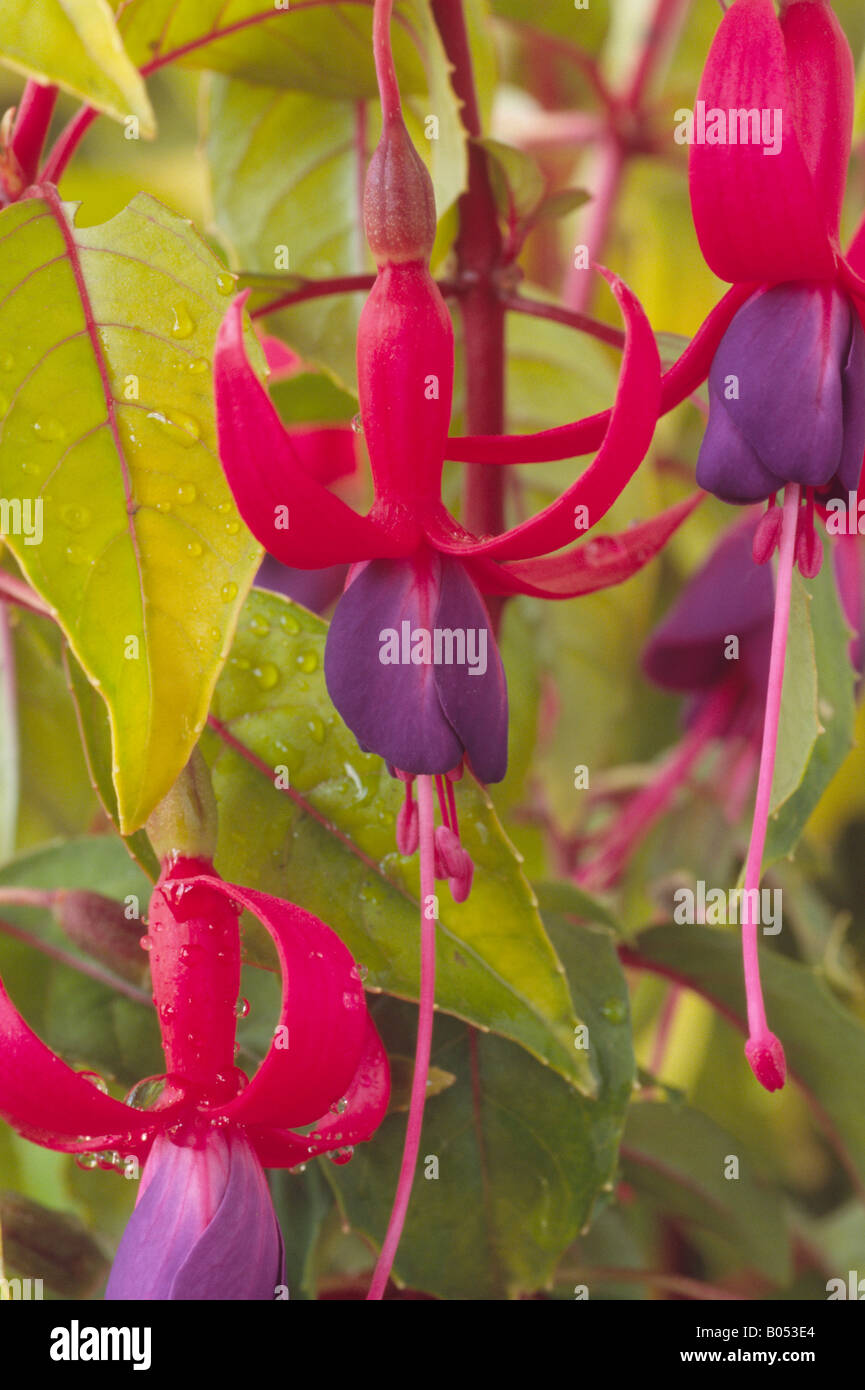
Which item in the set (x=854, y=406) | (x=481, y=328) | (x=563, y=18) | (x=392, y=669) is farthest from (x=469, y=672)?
(x=563, y=18)

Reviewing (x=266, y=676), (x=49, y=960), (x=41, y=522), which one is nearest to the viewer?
(x=41, y=522)

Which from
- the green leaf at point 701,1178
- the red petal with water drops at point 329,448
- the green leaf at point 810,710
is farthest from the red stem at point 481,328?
the green leaf at point 701,1178

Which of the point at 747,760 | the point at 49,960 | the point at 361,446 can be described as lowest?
the point at 49,960

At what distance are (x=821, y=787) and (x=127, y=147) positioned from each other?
0.95 m

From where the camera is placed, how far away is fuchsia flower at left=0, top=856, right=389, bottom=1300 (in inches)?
12.7

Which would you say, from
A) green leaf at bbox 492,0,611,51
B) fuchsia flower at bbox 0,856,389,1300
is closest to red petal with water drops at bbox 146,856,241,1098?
fuchsia flower at bbox 0,856,389,1300

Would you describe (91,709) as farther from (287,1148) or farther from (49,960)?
(49,960)

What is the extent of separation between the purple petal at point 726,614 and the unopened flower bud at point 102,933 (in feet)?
1.11

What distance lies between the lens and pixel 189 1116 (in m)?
0.36

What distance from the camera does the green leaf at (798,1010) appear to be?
624 mm

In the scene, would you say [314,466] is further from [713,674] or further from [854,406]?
[854,406]

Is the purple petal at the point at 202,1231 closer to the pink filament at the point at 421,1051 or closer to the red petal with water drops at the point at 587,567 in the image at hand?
the pink filament at the point at 421,1051

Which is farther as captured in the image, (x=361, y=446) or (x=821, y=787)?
(x=361, y=446)
